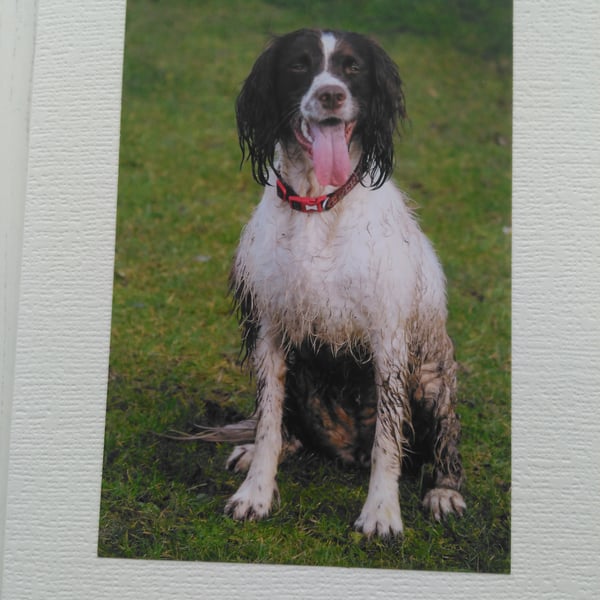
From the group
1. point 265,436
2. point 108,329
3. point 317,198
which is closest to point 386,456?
point 265,436

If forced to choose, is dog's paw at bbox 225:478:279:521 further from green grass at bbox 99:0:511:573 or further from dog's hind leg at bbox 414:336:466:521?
dog's hind leg at bbox 414:336:466:521

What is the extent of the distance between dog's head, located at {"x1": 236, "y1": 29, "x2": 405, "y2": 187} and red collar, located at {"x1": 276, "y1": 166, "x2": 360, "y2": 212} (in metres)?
0.02

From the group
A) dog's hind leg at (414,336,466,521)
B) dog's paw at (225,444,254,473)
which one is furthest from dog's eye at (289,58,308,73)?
dog's paw at (225,444,254,473)

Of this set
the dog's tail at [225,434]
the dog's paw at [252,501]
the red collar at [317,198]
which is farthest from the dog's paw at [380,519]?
the red collar at [317,198]

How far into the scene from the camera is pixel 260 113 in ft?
7.14

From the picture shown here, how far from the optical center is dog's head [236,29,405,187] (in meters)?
2.09

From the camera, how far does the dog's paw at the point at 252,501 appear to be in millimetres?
2172

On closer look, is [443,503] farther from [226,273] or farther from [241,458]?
[226,273]

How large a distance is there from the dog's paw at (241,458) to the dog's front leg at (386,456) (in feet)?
1.04

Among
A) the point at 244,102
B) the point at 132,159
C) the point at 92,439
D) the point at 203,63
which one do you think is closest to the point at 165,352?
the point at 92,439

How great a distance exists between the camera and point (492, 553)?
6.98 ft

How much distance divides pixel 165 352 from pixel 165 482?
1.25ft

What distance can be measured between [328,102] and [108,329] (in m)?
0.81

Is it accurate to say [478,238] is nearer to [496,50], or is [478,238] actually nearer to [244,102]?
[496,50]
